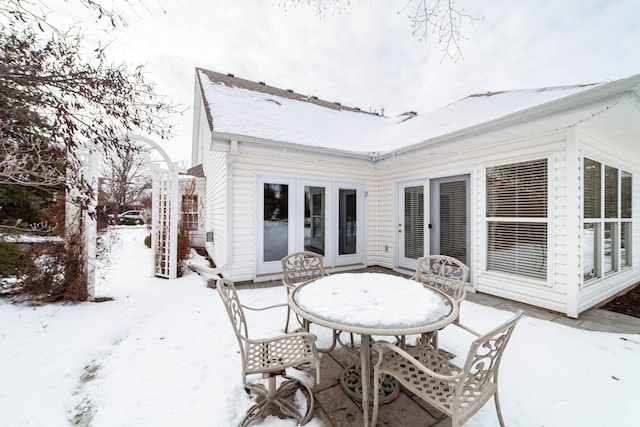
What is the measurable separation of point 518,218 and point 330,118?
17.3 feet

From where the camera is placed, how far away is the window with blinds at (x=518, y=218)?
12.1 feet

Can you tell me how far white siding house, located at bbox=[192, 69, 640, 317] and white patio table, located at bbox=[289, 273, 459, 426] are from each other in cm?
263

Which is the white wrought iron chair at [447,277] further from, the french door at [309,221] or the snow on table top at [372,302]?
the french door at [309,221]

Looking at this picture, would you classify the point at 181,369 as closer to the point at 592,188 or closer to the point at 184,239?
the point at 184,239

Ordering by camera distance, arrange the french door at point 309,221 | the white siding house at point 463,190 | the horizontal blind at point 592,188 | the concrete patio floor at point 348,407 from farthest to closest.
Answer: the french door at point 309,221
the horizontal blind at point 592,188
the white siding house at point 463,190
the concrete patio floor at point 348,407

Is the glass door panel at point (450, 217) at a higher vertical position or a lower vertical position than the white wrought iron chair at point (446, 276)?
higher

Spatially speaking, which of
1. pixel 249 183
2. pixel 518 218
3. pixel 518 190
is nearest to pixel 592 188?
pixel 518 190

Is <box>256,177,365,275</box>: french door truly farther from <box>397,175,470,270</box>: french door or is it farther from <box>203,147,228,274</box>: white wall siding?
<box>397,175,470,270</box>: french door

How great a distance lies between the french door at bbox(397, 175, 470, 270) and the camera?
468 cm

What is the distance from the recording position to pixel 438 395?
142cm

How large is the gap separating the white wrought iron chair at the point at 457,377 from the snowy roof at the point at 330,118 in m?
3.11

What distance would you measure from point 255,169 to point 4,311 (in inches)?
153

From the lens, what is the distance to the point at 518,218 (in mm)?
3889

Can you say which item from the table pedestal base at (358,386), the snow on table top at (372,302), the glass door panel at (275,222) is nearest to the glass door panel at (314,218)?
the glass door panel at (275,222)
